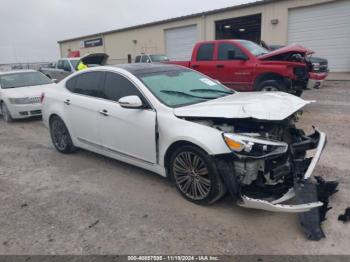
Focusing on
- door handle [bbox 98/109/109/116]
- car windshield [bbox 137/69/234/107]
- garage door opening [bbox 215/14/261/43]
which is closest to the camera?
car windshield [bbox 137/69/234/107]

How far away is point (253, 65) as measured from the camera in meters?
A: 8.58

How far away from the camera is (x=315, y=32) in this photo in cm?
1762

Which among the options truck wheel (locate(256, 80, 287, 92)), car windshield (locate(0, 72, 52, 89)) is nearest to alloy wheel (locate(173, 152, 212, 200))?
truck wheel (locate(256, 80, 287, 92))

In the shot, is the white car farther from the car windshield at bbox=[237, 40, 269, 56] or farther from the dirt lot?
the car windshield at bbox=[237, 40, 269, 56]

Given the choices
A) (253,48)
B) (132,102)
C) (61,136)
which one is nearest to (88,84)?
(61,136)

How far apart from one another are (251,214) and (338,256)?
95 cm

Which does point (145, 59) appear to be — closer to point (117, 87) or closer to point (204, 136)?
point (117, 87)

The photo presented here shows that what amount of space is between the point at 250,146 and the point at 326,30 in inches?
674

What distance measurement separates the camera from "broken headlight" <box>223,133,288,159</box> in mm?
3068

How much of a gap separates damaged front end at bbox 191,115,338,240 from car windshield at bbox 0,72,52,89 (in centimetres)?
778

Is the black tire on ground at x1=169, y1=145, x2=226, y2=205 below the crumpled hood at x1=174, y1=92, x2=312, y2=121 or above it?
below

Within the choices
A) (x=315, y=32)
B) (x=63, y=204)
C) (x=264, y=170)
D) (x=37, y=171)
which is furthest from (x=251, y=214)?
(x=315, y=32)

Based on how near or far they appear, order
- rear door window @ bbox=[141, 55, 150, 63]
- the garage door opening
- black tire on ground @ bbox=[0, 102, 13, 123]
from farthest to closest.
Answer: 1. the garage door opening
2. rear door window @ bbox=[141, 55, 150, 63]
3. black tire on ground @ bbox=[0, 102, 13, 123]

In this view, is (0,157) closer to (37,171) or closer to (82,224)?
(37,171)
